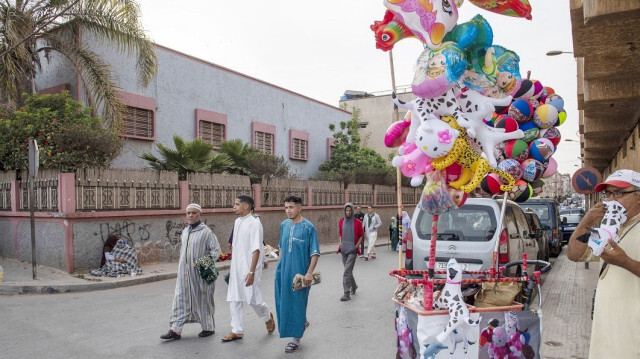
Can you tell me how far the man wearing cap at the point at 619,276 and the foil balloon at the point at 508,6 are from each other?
81.7 inches

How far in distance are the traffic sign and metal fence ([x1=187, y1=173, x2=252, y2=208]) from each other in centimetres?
1112

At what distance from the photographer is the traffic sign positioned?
202 inches

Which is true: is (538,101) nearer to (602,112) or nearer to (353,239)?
(602,112)

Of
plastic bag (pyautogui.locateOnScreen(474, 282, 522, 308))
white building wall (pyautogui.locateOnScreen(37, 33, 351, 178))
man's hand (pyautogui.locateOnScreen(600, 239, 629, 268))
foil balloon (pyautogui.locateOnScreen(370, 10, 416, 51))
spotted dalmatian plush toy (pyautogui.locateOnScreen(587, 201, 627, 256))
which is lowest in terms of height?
plastic bag (pyautogui.locateOnScreen(474, 282, 522, 308))

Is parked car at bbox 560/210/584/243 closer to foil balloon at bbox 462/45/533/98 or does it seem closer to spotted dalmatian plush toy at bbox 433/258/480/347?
foil balloon at bbox 462/45/533/98

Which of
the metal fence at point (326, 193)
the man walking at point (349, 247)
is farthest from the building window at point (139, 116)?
the man walking at point (349, 247)

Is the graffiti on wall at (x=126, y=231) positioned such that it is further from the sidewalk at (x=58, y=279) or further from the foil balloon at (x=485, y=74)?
the foil balloon at (x=485, y=74)

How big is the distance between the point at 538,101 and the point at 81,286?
9018mm

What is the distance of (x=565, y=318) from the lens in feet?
23.7

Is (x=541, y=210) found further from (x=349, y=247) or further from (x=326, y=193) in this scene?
(x=326, y=193)

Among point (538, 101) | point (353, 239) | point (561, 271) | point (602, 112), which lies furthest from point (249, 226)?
point (561, 271)

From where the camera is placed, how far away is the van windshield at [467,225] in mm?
7902

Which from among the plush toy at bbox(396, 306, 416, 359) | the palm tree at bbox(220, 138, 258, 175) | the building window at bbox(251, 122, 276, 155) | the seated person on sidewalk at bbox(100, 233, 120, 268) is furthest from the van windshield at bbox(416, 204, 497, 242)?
the building window at bbox(251, 122, 276, 155)

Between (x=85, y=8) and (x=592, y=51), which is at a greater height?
(x=85, y=8)
